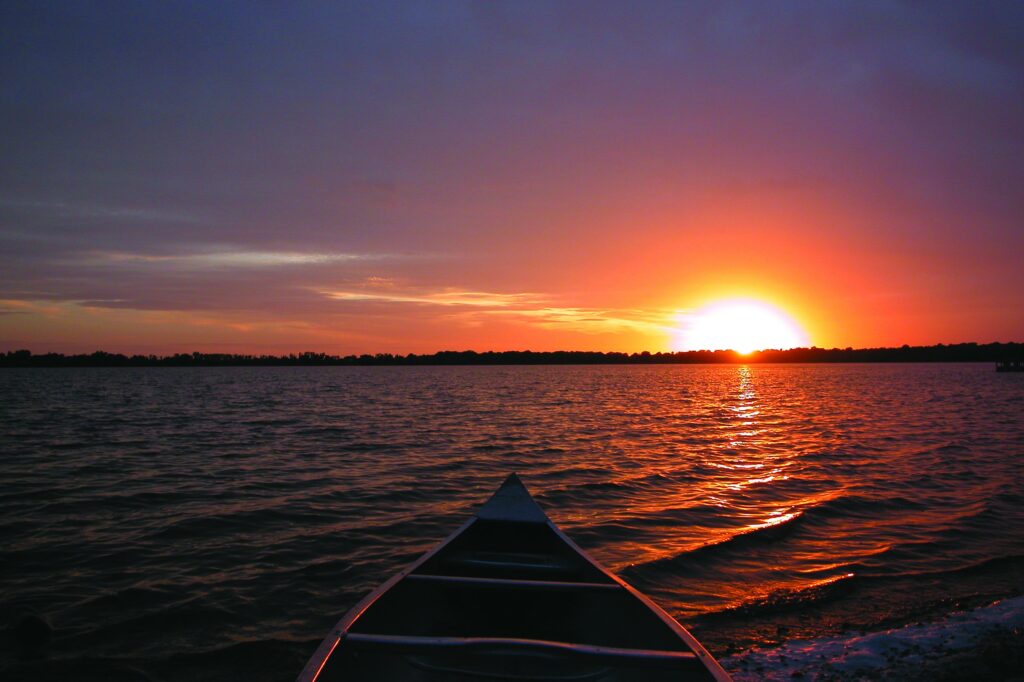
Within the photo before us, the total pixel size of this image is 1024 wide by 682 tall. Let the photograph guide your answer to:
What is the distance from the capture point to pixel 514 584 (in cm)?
612

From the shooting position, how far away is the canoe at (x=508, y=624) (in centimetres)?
450

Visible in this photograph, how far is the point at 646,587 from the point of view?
926 centimetres

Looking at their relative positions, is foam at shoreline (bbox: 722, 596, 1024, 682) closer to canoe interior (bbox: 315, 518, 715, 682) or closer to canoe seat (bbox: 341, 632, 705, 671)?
canoe interior (bbox: 315, 518, 715, 682)

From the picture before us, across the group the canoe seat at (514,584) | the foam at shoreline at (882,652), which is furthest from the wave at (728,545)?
the canoe seat at (514,584)

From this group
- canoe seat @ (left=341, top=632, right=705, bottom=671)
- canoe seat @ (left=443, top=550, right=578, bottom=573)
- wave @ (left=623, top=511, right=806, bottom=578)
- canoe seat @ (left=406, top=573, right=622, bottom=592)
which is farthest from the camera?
wave @ (left=623, top=511, right=806, bottom=578)

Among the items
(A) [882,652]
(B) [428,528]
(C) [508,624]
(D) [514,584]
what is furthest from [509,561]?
(B) [428,528]

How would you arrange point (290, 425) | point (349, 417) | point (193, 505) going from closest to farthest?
1. point (193, 505)
2. point (290, 425)
3. point (349, 417)

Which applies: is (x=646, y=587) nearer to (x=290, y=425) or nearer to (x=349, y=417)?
(x=290, y=425)

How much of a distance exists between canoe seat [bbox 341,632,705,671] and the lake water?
2.62 m

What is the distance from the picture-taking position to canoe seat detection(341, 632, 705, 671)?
440 cm

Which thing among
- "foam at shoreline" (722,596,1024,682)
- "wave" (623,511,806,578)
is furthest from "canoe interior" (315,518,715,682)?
"wave" (623,511,806,578)

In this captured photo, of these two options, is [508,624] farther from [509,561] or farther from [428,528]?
[428,528]

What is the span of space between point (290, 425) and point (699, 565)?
2542cm

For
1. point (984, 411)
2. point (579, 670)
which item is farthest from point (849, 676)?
point (984, 411)
